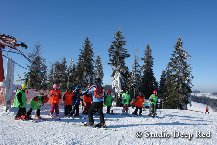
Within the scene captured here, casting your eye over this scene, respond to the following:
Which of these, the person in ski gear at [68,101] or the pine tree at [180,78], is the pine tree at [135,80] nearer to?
the pine tree at [180,78]

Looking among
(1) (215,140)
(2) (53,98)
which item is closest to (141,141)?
(1) (215,140)

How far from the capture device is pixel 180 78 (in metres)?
55.2

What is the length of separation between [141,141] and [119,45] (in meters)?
45.3

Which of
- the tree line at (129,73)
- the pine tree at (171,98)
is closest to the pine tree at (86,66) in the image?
the tree line at (129,73)

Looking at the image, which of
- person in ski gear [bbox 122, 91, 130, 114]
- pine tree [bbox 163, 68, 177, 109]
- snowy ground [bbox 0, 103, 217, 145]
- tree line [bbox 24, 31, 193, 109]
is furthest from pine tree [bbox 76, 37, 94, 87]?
snowy ground [bbox 0, 103, 217, 145]

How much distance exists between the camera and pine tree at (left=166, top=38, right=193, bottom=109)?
54153mm

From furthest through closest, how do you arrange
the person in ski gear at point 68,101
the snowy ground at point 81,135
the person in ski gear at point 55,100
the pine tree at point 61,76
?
1. the pine tree at point 61,76
2. the person in ski gear at point 68,101
3. the person in ski gear at point 55,100
4. the snowy ground at point 81,135

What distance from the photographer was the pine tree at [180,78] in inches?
2132

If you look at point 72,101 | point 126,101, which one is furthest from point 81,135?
point 126,101

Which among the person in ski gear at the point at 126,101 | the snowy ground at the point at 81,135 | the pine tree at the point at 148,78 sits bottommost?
the snowy ground at the point at 81,135

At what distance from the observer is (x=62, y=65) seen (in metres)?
70.1

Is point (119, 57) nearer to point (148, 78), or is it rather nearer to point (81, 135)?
point (148, 78)

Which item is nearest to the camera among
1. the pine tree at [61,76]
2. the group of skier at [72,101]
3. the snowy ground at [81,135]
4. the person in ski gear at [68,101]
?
the snowy ground at [81,135]

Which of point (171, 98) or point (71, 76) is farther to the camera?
point (71, 76)
